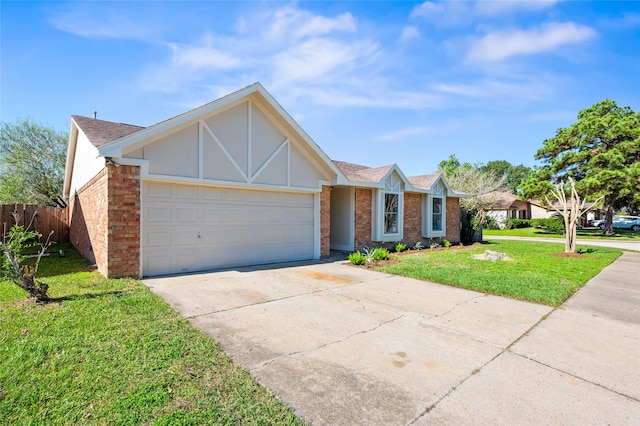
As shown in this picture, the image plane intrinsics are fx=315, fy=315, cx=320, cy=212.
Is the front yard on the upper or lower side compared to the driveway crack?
upper

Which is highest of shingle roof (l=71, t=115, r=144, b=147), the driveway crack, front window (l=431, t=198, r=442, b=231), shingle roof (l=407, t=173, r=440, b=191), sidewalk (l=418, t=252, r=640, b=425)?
shingle roof (l=71, t=115, r=144, b=147)

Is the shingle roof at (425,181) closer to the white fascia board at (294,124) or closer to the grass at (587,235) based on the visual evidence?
the white fascia board at (294,124)

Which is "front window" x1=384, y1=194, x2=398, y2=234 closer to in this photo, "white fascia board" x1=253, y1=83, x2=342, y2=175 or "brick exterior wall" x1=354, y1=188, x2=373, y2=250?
"brick exterior wall" x1=354, y1=188, x2=373, y2=250

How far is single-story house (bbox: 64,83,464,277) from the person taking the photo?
7.14 metres

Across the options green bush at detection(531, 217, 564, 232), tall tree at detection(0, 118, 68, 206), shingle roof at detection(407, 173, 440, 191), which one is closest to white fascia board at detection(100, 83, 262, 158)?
shingle roof at detection(407, 173, 440, 191)

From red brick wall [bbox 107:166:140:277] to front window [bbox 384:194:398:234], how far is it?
9191mm

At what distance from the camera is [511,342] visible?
4090 millimetres

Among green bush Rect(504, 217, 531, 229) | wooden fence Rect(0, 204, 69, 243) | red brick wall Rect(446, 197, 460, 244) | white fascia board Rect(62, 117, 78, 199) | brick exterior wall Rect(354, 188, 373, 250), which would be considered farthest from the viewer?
green bush Rect(504, 217, 531, 229)

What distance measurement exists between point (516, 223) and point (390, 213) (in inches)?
1084

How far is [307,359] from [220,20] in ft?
27.6

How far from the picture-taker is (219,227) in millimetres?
8680

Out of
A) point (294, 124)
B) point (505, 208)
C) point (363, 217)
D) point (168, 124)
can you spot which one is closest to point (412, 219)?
point (363, 217)

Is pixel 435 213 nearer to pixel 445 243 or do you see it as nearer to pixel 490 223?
pixel 445 243

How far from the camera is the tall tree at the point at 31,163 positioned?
18.6 meters
